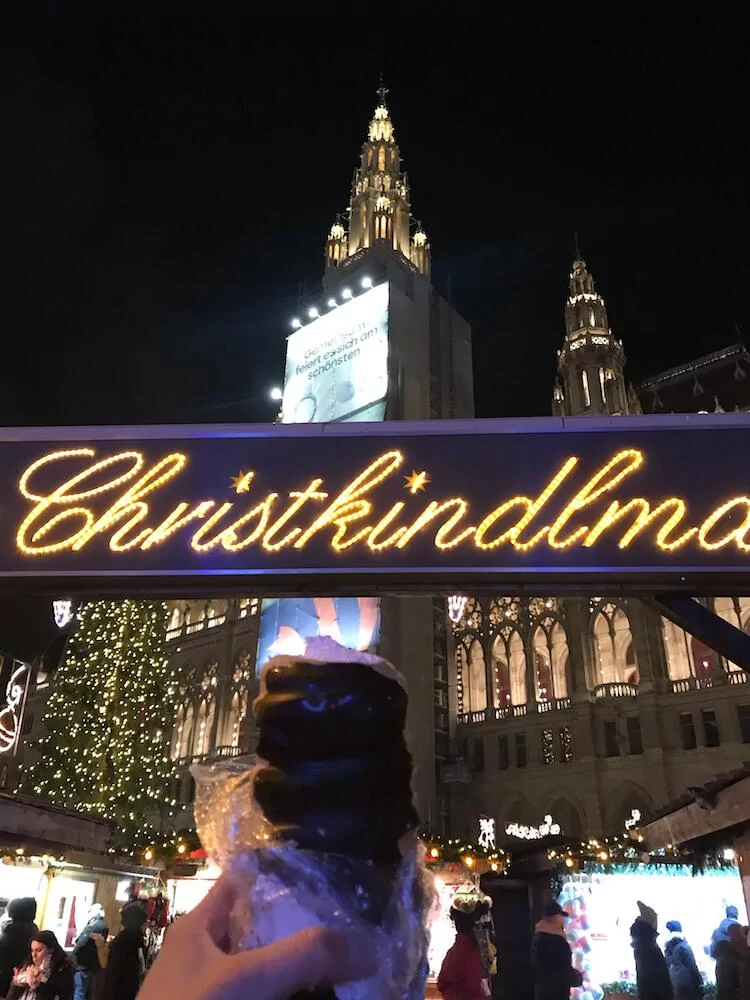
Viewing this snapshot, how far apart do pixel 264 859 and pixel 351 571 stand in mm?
3478

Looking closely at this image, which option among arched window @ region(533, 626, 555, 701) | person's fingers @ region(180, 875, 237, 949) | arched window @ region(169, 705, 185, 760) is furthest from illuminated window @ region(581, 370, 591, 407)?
person's fingers @ region(180, 875, 237, 949)

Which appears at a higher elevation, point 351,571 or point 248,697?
point 248,697

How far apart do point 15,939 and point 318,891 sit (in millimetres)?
6666

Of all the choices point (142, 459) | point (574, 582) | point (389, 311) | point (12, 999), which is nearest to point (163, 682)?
point (12, 999)

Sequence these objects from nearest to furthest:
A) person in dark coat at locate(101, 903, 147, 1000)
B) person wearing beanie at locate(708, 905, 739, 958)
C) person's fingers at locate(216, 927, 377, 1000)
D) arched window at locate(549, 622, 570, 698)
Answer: person's fingers at locate(216, 927, 377, 1000) → person in dark coat at locate(101, 903, 147, 1000) → person wearing beanie at locate(708, 905, 739, 958) → arched window at locate(549, 622, 570, 698)

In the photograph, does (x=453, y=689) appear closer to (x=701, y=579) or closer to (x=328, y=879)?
(x=701, y=579)

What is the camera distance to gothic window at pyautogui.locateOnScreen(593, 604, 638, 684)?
105 feet

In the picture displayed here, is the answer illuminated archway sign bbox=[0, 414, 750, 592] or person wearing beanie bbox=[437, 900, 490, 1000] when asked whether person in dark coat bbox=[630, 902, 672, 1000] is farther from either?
illuminated archway sign bbox=[0, 414, 750, 592]

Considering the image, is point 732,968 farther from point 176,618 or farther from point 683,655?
point 176,618

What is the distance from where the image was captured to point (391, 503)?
16.5 feet

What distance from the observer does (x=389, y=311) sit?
1330 inches

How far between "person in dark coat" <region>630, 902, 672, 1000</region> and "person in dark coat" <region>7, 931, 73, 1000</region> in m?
5.41

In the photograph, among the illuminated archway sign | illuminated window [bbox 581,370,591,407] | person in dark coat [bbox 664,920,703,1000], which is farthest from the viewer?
illuminated window [bbox 581,370,591,407]

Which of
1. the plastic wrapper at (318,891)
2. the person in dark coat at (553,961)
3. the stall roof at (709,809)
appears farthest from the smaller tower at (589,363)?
the plastic wrapper at (318,891)
